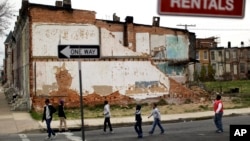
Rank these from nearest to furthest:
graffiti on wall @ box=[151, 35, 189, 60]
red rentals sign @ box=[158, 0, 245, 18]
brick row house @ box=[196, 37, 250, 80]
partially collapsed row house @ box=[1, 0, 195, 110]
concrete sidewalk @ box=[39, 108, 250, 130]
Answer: red rentals sign @ box=[158, 0, 245, 18] → concrete sidewalk @ box=[39, 108, 250, 130] → partially collapsed row house @ box=[1, 0, 195, 110] → graffiti on wall @ box=[151, 35, 189, 60] → brick row house @ box=[196, 37, 250, 80]

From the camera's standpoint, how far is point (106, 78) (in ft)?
111

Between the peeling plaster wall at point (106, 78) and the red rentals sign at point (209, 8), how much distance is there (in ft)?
96.3

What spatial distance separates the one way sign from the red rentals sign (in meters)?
6.01

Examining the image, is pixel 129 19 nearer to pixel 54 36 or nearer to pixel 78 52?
pixel 54 36

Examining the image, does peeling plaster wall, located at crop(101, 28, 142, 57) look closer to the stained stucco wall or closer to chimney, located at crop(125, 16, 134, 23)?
the stained stucco wall

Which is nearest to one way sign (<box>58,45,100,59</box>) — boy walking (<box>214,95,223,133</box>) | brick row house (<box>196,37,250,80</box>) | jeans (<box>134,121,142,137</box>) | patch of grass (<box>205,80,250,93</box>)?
jeans (<box>134,121,142,137</box>)

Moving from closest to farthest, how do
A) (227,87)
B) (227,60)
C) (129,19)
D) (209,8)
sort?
1. (209,8)
2. (129,19)
3. (227,87)
4. (227,60)

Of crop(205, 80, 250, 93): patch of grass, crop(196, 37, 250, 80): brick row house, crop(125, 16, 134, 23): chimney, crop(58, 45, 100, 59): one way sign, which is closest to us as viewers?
crop(58, 45, 100, 59): one way sign

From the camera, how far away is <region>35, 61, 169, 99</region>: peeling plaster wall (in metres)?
32.1

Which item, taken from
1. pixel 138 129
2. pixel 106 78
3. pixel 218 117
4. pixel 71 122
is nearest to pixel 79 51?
pixel 138 129

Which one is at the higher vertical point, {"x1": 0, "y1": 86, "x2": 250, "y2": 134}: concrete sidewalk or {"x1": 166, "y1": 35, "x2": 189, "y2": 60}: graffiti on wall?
{"x1": 166, "y1": 35, "x2": 189, "y2": 60}: graffiti on wall

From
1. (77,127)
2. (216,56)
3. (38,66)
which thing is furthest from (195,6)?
(216,56)

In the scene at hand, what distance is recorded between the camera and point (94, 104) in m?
33.2

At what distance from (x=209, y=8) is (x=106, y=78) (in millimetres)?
30739
